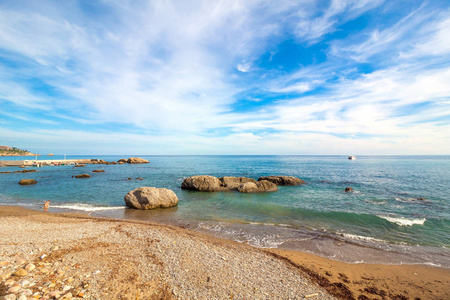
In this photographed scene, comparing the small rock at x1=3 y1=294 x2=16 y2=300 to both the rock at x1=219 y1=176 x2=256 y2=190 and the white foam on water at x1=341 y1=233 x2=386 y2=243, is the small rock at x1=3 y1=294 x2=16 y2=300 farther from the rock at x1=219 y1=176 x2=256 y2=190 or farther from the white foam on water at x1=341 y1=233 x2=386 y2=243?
the rock at x1=219 y1=176 x2=256 y2=190

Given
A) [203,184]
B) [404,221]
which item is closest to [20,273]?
[203,184]

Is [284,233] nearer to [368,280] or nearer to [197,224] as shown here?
[368,280]

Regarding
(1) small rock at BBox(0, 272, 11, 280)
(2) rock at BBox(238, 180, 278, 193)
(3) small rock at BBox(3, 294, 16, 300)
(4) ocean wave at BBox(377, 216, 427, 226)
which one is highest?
(3) small rock at BBox(3, 294, 16, 300)

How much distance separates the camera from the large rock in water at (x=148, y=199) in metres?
18.2

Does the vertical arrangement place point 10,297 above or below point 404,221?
above

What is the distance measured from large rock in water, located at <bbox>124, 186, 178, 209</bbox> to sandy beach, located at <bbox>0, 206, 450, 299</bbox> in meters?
7.37

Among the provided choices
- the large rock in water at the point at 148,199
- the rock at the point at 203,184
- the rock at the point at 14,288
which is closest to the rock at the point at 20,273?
the rock at the point at 14,288

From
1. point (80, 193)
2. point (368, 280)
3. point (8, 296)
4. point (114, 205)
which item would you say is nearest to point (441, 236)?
point (368, 280)

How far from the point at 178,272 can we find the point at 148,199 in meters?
12.3

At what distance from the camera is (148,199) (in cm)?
1817

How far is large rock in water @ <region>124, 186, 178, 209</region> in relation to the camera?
18223 mm

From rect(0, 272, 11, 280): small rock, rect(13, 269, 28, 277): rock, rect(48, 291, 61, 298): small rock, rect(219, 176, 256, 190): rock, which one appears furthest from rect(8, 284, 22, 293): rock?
rect(219, 176, 256, 190): rock

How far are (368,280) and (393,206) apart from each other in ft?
52.0

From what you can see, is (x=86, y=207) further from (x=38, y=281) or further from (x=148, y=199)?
(x=38, y=281)
